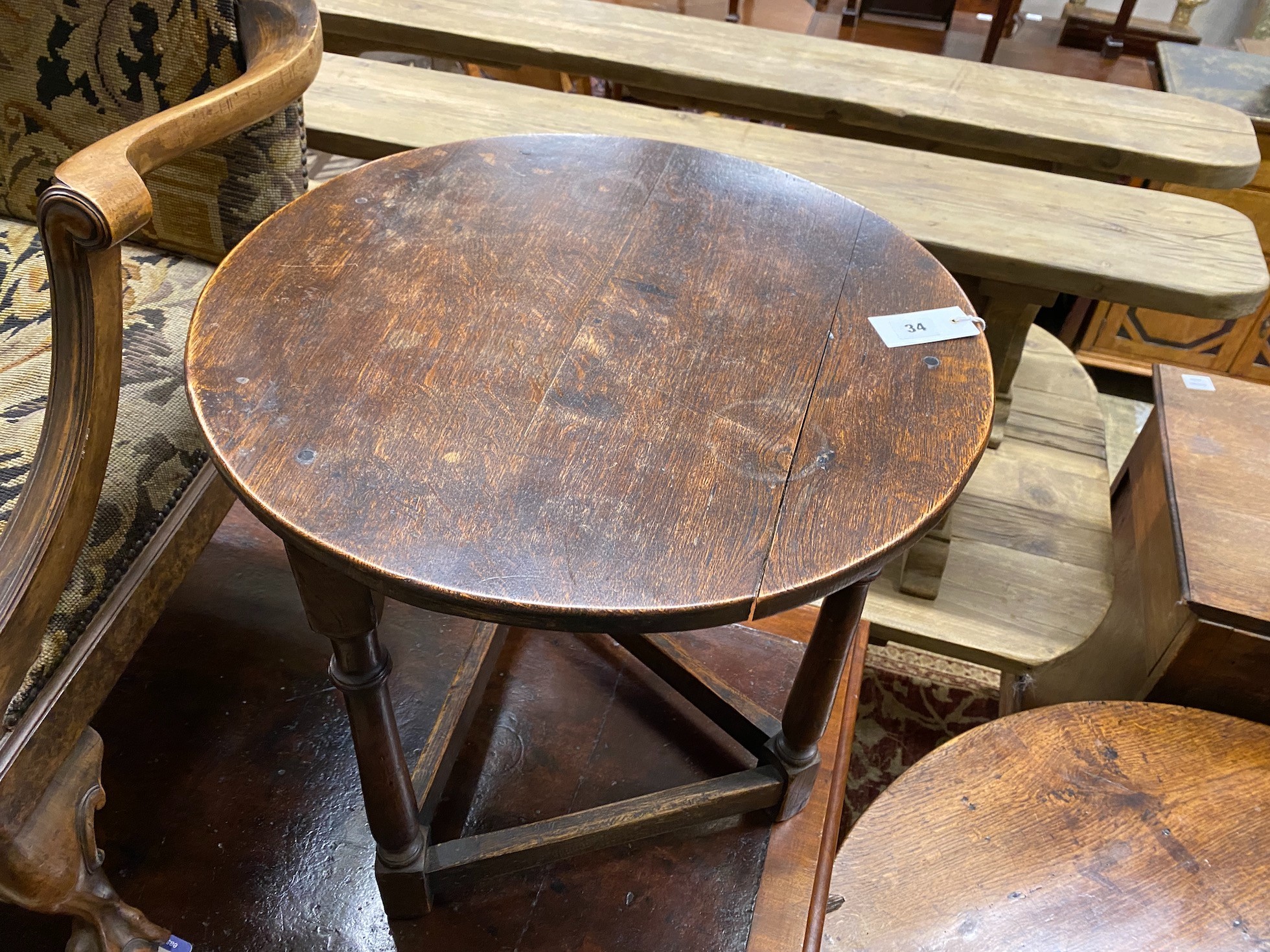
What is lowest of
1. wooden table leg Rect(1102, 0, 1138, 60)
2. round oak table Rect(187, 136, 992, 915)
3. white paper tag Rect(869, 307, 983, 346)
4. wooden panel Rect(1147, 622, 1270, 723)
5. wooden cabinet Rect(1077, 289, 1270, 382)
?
wooden cabinet Rect(1077, 289, 1270, 382)

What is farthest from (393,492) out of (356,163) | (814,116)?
(356,163)

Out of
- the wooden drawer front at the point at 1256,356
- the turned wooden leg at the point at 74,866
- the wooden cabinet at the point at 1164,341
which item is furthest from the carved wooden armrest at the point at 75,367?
the wooden drawer front at the point at 1256,356

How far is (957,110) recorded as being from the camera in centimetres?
179

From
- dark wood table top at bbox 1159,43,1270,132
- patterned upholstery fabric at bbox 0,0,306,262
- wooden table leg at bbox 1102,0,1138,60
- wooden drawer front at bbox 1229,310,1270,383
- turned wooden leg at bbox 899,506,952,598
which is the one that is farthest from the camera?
wooden table leg at bbox 1102,0,1138,60

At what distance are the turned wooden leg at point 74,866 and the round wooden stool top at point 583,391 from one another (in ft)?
1.31

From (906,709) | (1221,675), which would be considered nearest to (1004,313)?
(1221,675)

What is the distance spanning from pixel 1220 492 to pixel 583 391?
1072 millimetres

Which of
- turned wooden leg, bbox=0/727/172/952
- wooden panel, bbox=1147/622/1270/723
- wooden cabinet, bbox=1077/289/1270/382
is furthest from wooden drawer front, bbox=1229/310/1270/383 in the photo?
turned wooden leg, bbox=0/727/172/952

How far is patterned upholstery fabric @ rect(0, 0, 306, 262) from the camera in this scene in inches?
41.9

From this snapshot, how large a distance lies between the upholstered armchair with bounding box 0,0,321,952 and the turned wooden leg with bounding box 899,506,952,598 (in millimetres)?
1218

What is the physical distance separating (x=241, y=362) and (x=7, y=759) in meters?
0.40

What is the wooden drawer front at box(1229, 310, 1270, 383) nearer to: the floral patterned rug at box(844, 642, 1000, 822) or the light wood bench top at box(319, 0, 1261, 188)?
the light wood bench top at box(319, 0, 1261, 188)

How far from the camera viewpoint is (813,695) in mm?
1011

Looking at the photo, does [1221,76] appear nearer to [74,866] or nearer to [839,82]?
[839,82]
